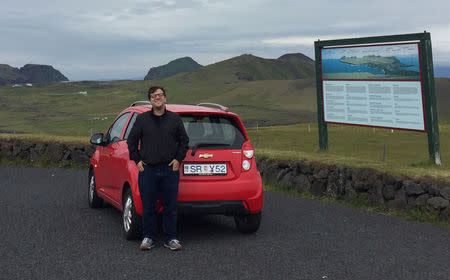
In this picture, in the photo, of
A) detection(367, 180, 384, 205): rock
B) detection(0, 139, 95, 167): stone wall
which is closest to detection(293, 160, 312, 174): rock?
detection(367, 180, 384, 205): rock

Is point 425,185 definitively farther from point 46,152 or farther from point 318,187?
point 46,152

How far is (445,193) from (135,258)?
488 cm

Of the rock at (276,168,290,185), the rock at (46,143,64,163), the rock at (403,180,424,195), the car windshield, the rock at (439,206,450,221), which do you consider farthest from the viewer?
the rock at (46,143,64,163)

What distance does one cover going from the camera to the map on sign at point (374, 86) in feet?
41.8

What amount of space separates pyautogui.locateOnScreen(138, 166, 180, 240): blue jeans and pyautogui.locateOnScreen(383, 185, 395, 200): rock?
14.0 ft

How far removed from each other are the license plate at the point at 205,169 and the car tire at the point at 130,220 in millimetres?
817

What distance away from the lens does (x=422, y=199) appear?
8945 mm

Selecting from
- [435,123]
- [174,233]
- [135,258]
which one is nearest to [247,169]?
[174,233]

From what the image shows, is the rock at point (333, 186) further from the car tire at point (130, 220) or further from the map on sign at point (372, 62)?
the car tire at point (130, 220)

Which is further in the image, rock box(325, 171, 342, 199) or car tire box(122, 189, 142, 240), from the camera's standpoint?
rock box(325, 171, 342, 199)

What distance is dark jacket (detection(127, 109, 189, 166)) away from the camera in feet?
22.1

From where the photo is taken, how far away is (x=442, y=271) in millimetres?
6035

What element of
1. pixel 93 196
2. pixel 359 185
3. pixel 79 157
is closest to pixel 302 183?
pixel 359 185

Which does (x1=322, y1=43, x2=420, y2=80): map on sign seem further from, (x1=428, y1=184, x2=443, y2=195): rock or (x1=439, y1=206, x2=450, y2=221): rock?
(x1=439, y1=206, x2=450, y2=221): rock
